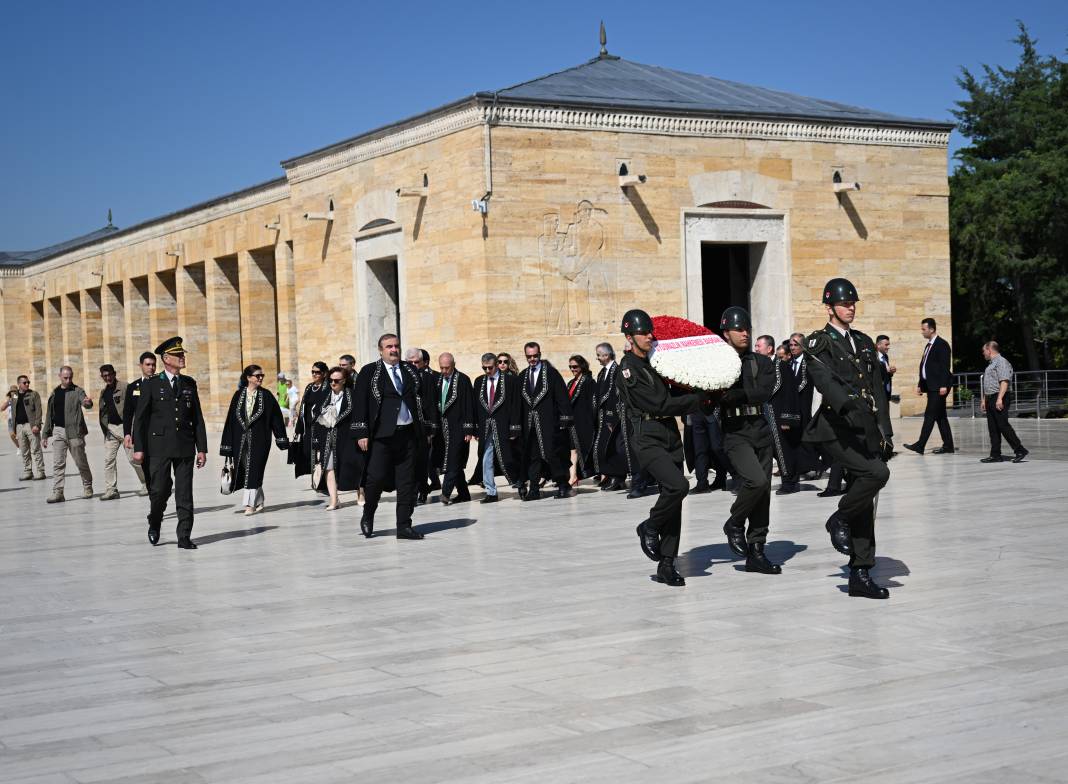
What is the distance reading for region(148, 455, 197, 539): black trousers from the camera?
11938mm

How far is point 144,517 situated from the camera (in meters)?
14.9

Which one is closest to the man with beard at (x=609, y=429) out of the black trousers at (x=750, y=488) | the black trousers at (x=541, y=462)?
the black trousers at (x=541, y=462)

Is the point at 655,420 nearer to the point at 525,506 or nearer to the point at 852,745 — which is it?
the point at 852,745

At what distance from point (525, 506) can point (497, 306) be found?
7.33 m

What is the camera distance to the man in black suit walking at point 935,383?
1828 centimetres

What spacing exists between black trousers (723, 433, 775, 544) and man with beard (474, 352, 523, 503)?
240 inches

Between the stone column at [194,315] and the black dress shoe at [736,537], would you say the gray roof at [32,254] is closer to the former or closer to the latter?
the stone column at [194,315]

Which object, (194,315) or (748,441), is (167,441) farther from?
(194,315)

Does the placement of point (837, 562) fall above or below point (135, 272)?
below

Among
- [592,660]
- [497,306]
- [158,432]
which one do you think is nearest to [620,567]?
[592,660]

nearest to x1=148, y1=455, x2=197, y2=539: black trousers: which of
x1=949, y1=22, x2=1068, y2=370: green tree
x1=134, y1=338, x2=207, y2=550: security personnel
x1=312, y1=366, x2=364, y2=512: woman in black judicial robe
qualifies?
x1=134, y1=338, x2=207, y2=550: security personnel

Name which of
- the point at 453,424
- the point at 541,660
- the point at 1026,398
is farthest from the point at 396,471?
the point at 1026,398

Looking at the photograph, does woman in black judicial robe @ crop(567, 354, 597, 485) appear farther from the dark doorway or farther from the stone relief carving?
the dark doorway

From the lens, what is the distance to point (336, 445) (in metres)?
14.7
